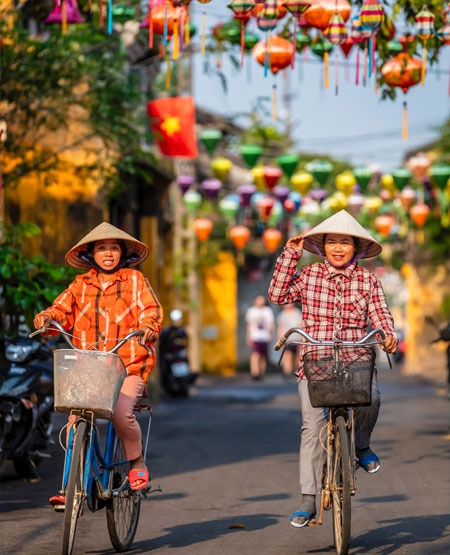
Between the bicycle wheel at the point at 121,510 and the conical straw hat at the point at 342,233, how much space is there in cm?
164

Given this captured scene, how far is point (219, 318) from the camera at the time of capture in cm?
3791

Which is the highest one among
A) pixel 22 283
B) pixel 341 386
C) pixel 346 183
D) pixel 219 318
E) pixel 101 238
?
pixel 346 183

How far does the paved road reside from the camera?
774 cm

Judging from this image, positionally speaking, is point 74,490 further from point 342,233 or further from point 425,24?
point 425,24

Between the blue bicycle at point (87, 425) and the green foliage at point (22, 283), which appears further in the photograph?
the green foliage at point (22, 283)

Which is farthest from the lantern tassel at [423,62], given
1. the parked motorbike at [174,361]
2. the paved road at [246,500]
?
the parked motorbike at [174,361]

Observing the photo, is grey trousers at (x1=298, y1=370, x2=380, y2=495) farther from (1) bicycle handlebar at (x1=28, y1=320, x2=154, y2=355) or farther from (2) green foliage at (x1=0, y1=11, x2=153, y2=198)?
(2) green foliage at (x1=0, y1=11, x2=153, y2=198)

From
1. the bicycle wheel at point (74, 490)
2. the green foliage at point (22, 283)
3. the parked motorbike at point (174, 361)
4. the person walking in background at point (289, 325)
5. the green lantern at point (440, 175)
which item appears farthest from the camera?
the person walking in background at point (289, 325)

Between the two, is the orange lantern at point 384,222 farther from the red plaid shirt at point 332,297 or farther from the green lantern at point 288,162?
the red plaid shirt at point 332,297

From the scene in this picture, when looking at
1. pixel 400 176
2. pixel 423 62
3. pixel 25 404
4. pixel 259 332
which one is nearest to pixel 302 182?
pixel 400 176

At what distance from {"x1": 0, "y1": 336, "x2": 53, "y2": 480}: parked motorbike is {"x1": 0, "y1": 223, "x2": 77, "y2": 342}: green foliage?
1.12 ft

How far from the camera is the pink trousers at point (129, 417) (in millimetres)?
7230

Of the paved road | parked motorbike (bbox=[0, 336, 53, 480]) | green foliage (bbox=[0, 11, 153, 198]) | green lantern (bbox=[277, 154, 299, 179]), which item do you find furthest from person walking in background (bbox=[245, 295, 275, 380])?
parked motorbike (bbox=[0, 336, 53, 480])

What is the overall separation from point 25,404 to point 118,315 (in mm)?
3215
